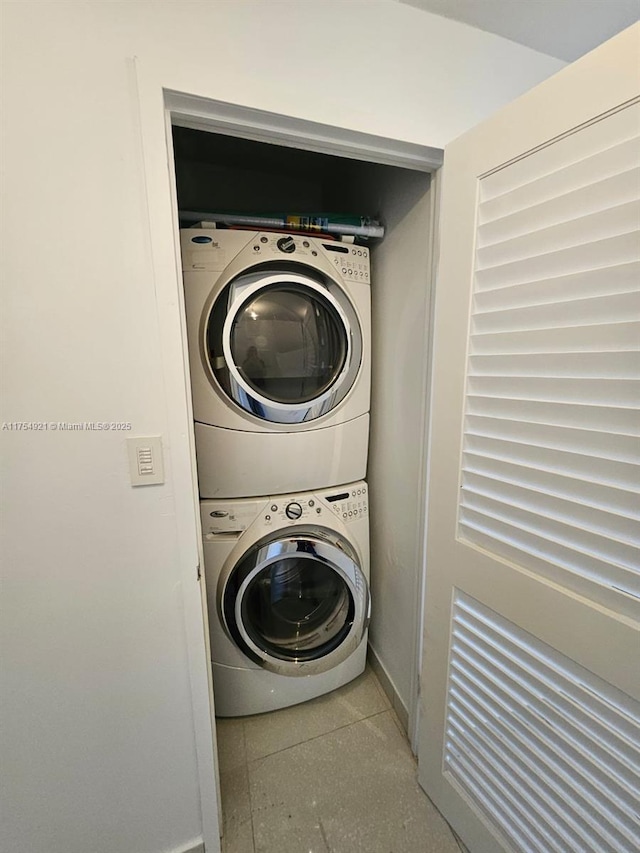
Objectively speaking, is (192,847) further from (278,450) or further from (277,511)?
(278,450)

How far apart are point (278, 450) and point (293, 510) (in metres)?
0.22

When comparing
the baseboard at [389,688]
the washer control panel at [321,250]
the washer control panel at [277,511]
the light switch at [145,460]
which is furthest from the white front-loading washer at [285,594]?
the washer control panel at [321,250]

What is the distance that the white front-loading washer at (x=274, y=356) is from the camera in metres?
1.16

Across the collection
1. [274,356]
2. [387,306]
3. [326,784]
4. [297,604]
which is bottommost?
[326,784]

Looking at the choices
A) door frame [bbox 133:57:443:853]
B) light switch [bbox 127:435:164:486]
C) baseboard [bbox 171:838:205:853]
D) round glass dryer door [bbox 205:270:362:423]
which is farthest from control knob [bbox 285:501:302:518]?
baseboard [bbox 171:838:205:853]

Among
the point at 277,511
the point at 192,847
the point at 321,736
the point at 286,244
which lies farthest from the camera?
the point at 321,736

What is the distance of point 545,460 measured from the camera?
764mm

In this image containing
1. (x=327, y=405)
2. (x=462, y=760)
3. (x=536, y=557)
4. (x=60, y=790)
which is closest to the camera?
(x=536, y=557)

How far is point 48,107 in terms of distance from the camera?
0.69 m

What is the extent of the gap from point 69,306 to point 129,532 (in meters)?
0.50

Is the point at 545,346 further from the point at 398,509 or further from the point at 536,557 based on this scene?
the point at 398,509

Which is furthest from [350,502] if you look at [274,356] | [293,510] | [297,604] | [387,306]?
[387,306]

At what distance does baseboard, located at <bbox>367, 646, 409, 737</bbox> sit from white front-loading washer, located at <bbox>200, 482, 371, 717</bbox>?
0.12 metres

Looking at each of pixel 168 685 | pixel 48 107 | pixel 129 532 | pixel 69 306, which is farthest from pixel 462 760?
pixel 48 107
